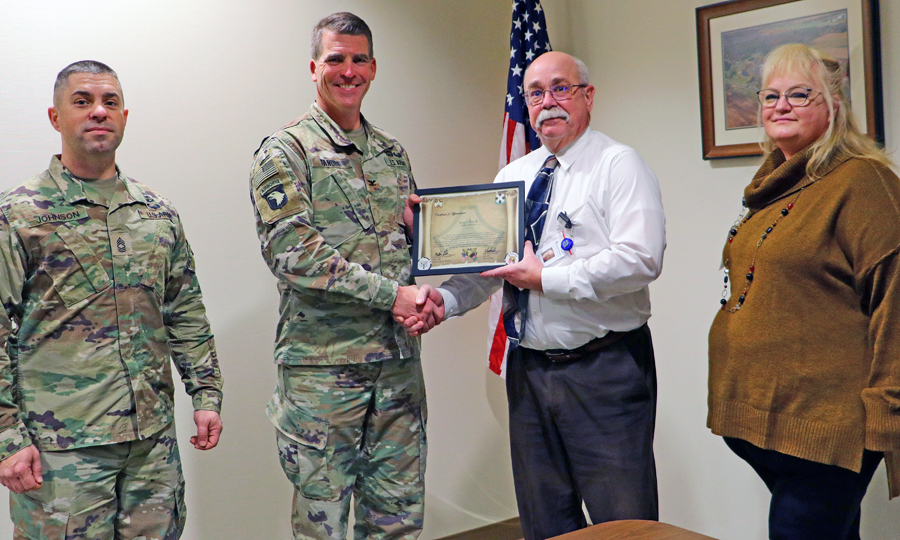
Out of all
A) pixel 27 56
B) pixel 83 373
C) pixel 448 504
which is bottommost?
pixel 448 504

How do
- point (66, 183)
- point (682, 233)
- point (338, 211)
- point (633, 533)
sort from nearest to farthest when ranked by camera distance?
point (633, 533)
point (66, 183)
point (338, 211)
point (682, 233)

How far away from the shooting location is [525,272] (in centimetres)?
203

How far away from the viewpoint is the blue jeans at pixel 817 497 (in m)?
1.76

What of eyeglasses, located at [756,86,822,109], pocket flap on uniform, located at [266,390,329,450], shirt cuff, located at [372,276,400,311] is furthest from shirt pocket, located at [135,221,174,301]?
eyeglasses, located at [756,86,822,109]

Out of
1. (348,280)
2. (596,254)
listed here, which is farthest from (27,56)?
(596,254)

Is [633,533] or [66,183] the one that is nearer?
[633,533]

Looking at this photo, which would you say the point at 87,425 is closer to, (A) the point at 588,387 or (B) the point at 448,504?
(A) the point at 588,387

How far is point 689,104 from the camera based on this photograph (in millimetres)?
3014

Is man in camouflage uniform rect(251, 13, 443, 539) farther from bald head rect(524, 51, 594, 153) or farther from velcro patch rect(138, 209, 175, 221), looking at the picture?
bald head rect(524, 51, 594, 153)

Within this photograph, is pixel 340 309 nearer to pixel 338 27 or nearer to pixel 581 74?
pixel 338 27

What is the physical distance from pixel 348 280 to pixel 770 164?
3.78ft

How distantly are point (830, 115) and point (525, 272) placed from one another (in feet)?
2.74

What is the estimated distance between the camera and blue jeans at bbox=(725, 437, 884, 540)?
1.76m

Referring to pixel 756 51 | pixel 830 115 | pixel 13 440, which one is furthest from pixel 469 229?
pixel 756 51
